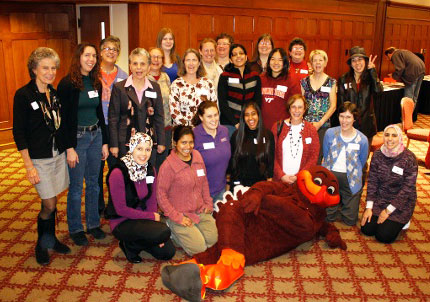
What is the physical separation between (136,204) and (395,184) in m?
2.26

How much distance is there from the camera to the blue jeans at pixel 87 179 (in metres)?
3.47

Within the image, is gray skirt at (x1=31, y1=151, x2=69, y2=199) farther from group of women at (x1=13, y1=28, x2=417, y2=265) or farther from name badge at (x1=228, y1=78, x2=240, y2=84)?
name badge at (x1=228, y1=78, x2=240, y2=84)

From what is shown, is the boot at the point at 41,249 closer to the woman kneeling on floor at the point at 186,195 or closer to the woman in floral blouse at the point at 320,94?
the woman kneeling on floor at the point at 186,195

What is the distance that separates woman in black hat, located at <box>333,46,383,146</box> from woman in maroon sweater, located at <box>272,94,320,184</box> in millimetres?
909

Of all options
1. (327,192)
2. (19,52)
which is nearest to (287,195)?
→ (327,192)

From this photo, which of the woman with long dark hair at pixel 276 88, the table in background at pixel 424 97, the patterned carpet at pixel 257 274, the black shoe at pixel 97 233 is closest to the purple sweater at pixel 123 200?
the patterned carpet at pixel 257 274

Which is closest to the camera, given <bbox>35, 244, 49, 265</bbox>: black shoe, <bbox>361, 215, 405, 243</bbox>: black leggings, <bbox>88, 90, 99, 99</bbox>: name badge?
<bbox>35, 244, 49, 265</bbox>: black shoe

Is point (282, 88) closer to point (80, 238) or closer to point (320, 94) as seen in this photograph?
point (320, 94)

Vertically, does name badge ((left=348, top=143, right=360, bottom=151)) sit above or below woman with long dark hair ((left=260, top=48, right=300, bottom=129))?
below

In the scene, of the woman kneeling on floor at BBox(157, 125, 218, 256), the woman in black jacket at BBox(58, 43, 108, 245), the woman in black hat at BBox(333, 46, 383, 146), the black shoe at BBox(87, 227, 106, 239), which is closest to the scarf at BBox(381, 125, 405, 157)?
the woman in black hat at BBox(333, 46, 383, 146)

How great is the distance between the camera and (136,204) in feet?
10.9

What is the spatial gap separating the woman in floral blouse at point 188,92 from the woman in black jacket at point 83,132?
2.64ft

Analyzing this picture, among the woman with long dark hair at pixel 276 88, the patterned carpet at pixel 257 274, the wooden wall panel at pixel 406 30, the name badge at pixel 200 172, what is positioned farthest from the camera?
the wooden wall panel at pixel 406 30

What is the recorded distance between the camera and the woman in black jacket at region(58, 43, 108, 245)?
3297 mm
